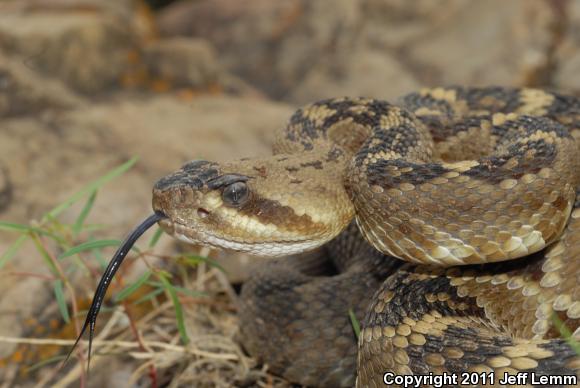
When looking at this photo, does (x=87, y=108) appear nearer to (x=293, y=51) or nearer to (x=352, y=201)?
(x=293, y=51)

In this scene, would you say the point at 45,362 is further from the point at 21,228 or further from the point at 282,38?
the point at 282,38

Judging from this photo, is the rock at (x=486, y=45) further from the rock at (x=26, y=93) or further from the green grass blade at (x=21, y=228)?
the green grass blade at (x=21, y=228)

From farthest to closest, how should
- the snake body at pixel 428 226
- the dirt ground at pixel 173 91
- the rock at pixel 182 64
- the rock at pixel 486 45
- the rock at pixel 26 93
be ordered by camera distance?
the rock at pixel 486 45 < the rock at pixel 182 64 < the rock at pixel 26 93 < the dirt ground at pixel 173 91 < the snake body at pixel 428 226

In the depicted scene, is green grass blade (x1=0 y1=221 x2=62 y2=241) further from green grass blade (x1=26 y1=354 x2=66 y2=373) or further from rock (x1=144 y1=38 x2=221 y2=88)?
rock (x1=144 y1=38 x2=221 y2=88)

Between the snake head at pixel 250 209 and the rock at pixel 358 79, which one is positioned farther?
the rock at pixel 358 79

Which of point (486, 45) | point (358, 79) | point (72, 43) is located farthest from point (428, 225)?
point (486, 45)

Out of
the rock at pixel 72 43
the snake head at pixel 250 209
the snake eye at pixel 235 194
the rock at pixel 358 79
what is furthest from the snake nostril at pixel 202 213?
the rock at pixel 358 79

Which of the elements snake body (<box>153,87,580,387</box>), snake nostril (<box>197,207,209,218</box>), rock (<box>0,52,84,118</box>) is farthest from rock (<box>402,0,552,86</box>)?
snake nostril (<box>197,207,209,218</box>)

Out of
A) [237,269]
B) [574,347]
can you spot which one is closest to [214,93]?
[237,269]

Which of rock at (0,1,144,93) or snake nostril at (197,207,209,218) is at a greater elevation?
rock at (0,1,144,93)
